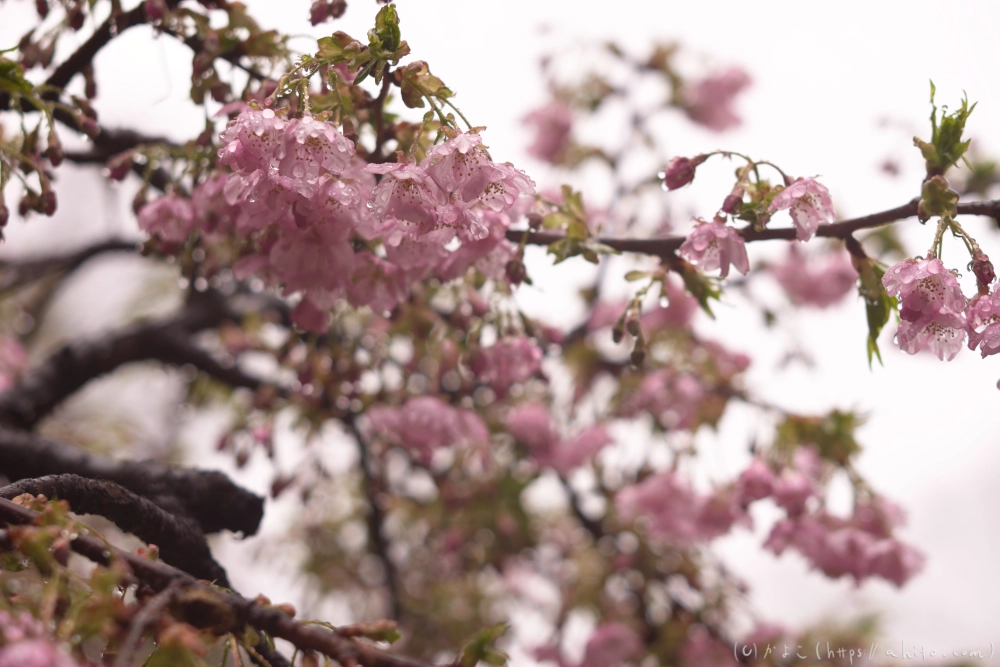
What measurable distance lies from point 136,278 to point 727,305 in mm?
2855

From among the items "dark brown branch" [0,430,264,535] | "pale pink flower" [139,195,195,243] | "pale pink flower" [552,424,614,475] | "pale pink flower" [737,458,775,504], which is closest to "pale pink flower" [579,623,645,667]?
"pale pink flower" [552,424,614,475]

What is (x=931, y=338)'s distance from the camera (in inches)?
29.4

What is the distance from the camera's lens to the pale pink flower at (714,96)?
101 inches

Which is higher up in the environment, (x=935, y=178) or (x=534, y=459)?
(x=534, y=459)

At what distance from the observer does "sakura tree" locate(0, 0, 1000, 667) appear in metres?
0.66

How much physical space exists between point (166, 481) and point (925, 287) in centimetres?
86

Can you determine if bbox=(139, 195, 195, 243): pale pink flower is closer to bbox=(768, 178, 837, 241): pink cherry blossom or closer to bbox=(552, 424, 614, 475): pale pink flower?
bbox=(768, 178, 837, 241): pink cherry blossom

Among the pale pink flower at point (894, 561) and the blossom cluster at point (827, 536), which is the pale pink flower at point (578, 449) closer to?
the blossom cluster at point (827, 536)

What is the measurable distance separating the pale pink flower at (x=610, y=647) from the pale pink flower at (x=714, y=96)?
1.68m

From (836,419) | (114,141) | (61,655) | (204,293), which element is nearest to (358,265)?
(61,655)

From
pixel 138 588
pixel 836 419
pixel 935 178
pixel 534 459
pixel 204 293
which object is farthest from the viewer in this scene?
pixel 534 459

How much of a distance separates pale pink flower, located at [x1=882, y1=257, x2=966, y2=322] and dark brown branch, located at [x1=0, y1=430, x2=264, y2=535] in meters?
0.76

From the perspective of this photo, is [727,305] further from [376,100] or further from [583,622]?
[583,622]

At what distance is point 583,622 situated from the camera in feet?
7.77
